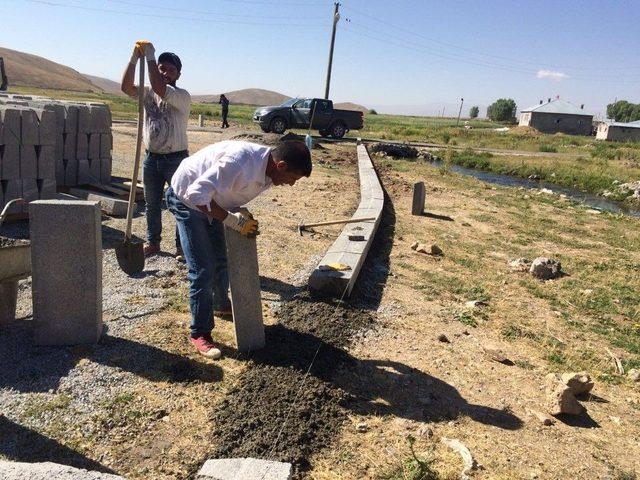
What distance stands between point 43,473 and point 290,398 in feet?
4.43

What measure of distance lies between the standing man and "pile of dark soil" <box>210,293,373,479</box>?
1804 millimetres

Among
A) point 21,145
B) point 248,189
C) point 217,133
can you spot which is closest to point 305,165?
point 248,189

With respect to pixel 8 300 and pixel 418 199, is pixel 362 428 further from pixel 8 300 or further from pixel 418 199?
pixel 418 199

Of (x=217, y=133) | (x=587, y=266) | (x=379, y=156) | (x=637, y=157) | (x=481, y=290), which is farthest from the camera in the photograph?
(x=637, y=157)

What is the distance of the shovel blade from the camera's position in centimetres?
404

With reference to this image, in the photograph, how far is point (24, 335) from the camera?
3359 mm

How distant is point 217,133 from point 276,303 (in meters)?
17.6

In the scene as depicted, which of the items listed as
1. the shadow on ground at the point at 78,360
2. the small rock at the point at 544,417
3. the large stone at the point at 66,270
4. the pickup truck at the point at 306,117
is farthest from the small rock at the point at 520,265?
the pickup truck at the point at 306,117

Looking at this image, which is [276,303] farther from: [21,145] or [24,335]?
[21,145]

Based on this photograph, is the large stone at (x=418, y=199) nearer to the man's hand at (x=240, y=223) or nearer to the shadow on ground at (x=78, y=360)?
the man's hand at (x=240, y=223)

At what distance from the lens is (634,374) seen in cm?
388

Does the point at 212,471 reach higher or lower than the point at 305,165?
lower

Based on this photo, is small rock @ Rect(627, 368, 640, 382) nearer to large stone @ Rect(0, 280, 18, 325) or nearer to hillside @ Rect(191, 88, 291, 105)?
large stone @ Rect(0, 280, 18, 325)

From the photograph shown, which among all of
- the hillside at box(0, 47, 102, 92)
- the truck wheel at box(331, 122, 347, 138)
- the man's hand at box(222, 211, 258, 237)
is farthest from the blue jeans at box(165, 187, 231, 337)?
the hillside at box(0, 47, 102, 92)
